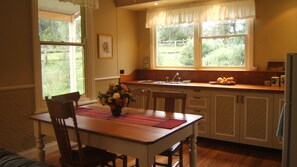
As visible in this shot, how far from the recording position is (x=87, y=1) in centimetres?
405

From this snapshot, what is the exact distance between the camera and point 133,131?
2045 mm

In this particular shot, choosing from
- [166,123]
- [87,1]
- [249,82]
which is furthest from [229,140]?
[87,1]

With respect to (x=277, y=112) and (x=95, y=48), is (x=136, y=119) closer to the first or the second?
(x=277, y=112)

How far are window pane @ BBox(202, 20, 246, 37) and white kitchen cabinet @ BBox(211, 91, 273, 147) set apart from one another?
113 cm

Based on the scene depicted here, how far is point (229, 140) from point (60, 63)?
2729 millimetres

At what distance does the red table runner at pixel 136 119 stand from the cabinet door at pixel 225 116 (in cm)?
171

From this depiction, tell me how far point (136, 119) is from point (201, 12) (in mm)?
2710

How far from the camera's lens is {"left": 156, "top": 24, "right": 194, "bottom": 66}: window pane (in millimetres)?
4816

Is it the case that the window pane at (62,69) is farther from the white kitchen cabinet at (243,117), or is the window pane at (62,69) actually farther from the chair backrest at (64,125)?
the white kitchen cabinet at (243,117)

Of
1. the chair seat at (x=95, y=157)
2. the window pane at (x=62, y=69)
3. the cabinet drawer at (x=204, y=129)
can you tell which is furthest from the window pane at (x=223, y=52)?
the chair seat at (x=95, y=157)

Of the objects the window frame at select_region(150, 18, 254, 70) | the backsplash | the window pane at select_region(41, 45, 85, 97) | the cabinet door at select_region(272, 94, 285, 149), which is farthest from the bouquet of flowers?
the window frame at select_region(150, 18, 254, 70)

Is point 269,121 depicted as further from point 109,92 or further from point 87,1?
point 87,1

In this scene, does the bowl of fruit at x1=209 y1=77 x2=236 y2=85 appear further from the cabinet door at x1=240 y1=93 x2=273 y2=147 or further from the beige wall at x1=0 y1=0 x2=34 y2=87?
the beige wall at x1=0 y1=0 x2=34 y2=87

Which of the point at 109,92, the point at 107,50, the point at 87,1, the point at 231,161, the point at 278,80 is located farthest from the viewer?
the point at 107,50
